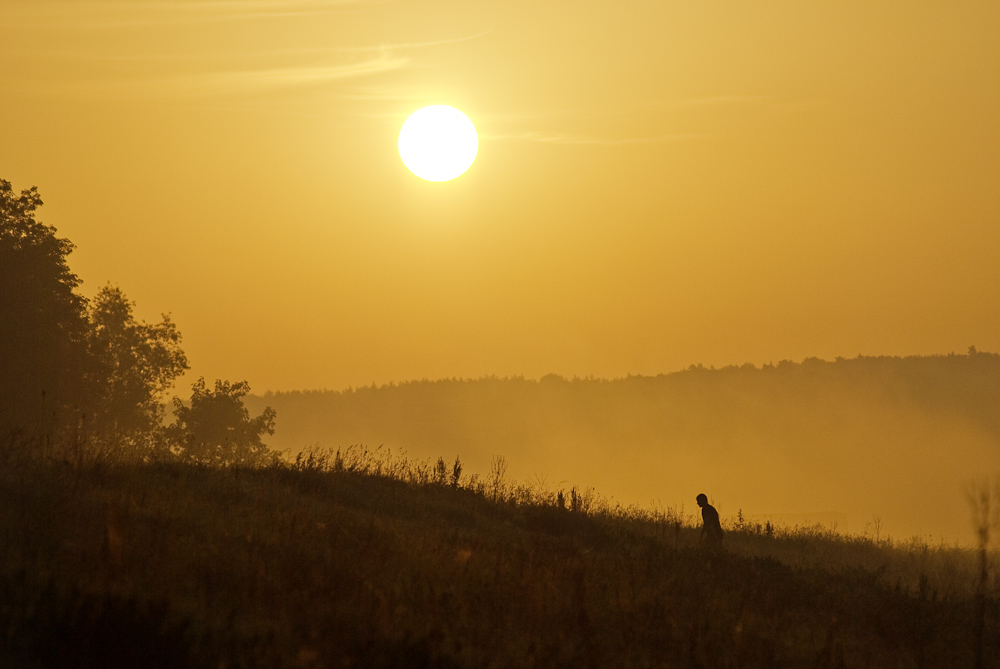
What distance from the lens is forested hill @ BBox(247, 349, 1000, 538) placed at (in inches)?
5773

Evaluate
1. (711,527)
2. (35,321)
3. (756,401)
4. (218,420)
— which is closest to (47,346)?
(35,321)

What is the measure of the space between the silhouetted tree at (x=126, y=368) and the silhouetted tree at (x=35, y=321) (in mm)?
1653

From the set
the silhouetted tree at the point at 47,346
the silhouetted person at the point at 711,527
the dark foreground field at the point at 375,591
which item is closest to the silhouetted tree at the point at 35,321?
the silhouetted tree at the point at 47,346

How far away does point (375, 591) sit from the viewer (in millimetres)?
9391

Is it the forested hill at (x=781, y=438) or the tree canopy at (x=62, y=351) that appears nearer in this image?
the tree canopy at (x=62, y=351)

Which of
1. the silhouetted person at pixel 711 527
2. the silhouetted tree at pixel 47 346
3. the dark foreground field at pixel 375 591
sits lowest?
the dark foreground field at pixel 375 591

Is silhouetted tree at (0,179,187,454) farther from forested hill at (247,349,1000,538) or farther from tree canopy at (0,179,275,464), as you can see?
forested hill at (247,349,1000,538)

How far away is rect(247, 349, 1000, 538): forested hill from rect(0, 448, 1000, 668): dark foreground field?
11108cm

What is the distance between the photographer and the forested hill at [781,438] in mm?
146625

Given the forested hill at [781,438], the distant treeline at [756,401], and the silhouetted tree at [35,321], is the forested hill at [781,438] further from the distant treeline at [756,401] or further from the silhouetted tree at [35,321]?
the silhouetted tree at [35,321]

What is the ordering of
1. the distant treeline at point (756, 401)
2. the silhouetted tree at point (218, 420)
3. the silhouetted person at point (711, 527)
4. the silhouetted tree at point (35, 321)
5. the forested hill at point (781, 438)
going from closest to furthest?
1. the silhouetted person at point (711, 527)
2. the silhouetted tree at point (35, 321)
3. the silhouetted tree at point (218, 420)
4. the forested hill at point (781, 438)
5. the distant treeline at point (756, 401)

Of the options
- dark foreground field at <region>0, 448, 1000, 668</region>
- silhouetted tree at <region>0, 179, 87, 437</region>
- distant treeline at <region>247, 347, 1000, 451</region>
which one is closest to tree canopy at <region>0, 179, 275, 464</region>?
silhouetted tree at <region>0, 179, 87, 437</region>

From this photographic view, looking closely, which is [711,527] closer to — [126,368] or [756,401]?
[126,368]

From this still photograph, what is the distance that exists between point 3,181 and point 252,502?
24423 mm
